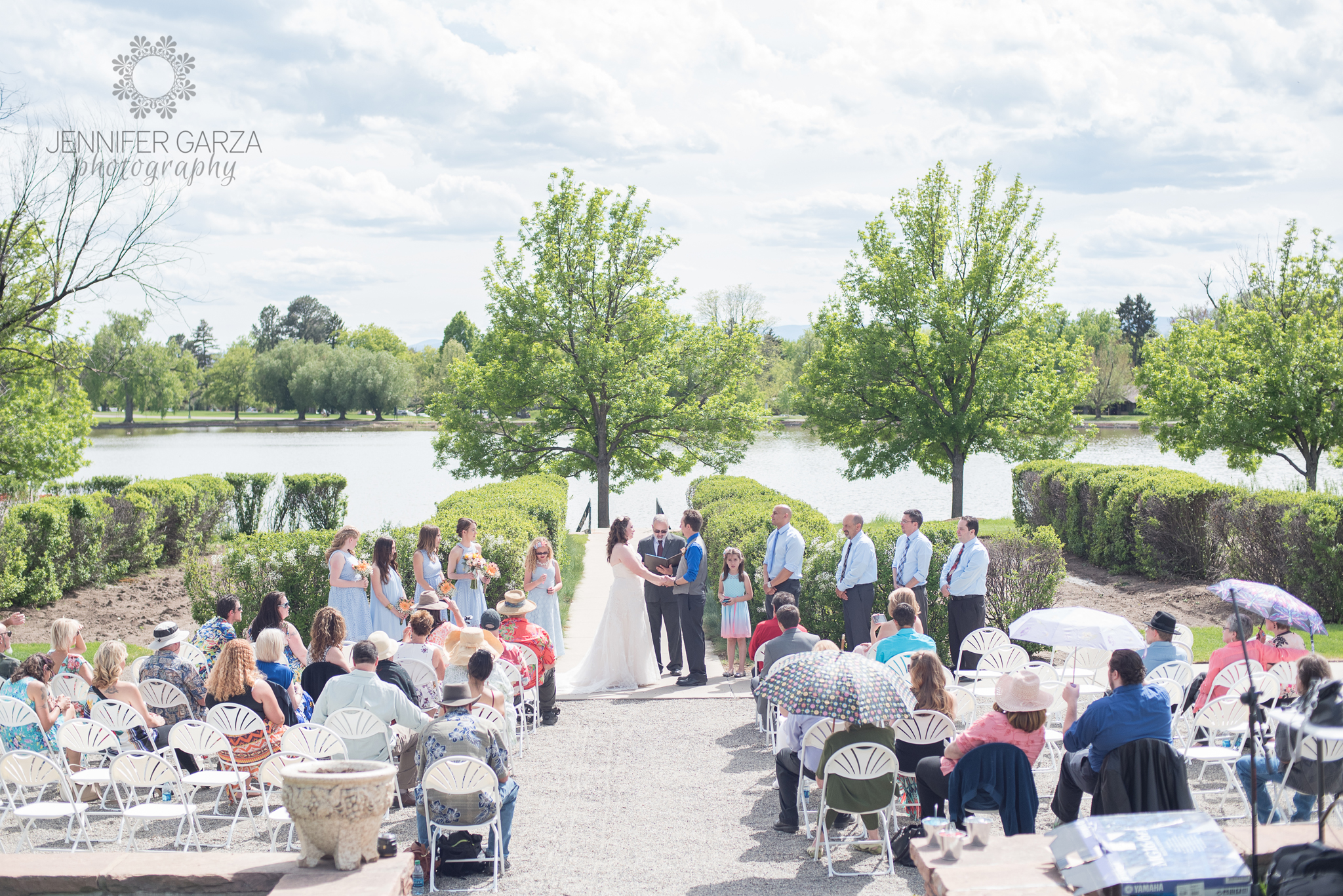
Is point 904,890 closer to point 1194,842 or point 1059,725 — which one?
point 1194,842

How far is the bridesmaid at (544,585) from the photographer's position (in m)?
10.9

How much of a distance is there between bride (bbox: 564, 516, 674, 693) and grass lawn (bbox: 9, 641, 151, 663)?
637 centimetres

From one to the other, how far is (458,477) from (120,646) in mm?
19315

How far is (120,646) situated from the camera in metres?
7.59

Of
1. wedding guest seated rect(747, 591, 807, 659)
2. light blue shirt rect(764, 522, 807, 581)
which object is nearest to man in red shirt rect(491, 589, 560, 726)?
wedding guest seated rect(747, 591, 807, 659)

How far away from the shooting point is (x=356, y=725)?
21.7 feet

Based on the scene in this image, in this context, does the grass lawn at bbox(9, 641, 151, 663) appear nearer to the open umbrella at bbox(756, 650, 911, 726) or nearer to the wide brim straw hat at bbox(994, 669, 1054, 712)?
the open umbrella at bbox(756, 650, 911, 726)

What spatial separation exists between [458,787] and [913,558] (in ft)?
21.1

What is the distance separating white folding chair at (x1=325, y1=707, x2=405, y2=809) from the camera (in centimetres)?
658

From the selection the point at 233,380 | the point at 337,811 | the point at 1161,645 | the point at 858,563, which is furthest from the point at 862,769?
the point at 233,380

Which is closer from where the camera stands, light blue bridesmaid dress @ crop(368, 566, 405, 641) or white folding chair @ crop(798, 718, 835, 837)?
white folding chair @ crop(798, 718, 835, 837)

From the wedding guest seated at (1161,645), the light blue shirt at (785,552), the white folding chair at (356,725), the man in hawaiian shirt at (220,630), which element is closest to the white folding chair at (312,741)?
the white folding chair at (356,725)

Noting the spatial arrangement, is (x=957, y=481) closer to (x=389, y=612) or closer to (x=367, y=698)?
(x=389, y=612)

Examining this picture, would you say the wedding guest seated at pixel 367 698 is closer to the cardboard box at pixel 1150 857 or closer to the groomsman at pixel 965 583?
the cardboard box at pixel 1150 857
